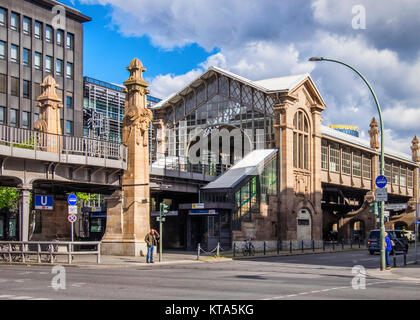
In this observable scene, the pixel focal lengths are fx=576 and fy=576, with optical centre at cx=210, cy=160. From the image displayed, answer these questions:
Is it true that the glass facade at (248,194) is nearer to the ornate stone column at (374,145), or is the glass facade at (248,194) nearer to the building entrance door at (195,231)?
the building entrance door at (195,231)

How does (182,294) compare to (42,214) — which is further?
(42,214)

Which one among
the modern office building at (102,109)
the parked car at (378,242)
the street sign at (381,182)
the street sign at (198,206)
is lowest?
the parked car at (378,242)

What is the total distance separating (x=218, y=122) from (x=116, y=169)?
2362 centimetres

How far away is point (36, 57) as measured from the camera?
3004 inches

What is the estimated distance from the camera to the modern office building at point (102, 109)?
88.8 m

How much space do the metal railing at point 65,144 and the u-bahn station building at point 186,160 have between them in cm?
10

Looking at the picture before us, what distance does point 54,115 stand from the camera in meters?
41.6

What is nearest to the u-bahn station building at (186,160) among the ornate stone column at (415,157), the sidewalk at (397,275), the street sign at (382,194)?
the street sign at (382,194)

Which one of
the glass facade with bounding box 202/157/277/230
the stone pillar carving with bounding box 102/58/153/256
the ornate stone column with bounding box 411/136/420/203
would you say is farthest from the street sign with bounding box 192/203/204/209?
the ornate stone column with bounding box 411/136/420/203

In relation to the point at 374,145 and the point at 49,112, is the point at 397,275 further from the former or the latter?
the point at 374,145

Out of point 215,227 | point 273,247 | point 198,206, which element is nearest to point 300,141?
point 273,247

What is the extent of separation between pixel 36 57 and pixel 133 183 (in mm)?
44035
